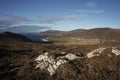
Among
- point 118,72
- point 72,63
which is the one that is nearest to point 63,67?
point 72,63

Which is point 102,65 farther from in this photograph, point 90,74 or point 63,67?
point 63,67

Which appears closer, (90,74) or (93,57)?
(90,74)

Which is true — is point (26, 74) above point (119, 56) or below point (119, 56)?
below

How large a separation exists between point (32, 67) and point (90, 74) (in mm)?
9002

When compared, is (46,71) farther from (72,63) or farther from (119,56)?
(119,56)

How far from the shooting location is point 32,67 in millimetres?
22828

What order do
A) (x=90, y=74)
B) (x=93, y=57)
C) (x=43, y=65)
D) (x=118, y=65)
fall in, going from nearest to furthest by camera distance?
1. (x=90, y=74)
2. (x=118, y=65)
3. (x=43, y=65)
4. (x=93, y=57)

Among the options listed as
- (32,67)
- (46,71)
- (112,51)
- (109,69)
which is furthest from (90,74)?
(32,67)

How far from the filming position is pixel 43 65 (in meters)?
22.2

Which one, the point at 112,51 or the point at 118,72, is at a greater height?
the point at 112,51

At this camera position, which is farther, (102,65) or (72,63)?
(72,63)

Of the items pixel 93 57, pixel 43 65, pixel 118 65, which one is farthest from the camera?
pixel 93 57

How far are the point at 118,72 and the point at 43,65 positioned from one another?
1043 centimetres

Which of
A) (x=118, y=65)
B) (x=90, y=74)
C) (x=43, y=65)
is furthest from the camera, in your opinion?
(x=43, y=65)
